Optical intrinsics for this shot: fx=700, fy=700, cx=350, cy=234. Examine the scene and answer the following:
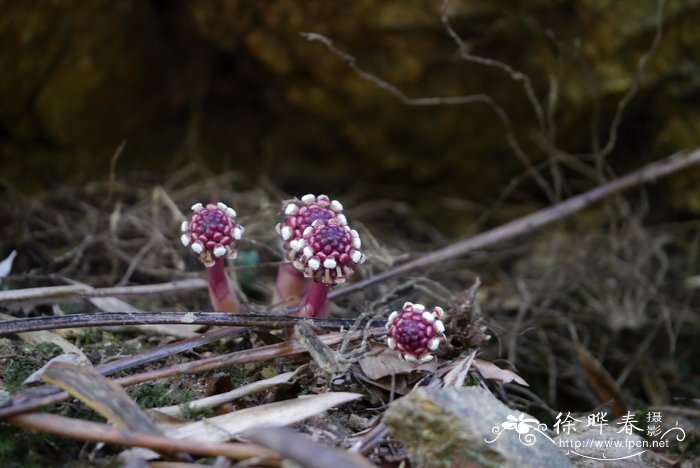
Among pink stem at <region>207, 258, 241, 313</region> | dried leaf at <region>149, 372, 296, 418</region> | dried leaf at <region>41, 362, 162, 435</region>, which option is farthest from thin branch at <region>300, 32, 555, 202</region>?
dried leaf at <region>41, 362, 162, 435</region>

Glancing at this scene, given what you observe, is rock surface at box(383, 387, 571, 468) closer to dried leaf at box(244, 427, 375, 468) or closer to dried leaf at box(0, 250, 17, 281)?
dried leaf at box(244, 427, 375, 468)

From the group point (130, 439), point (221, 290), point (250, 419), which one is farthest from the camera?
point (221, 290)

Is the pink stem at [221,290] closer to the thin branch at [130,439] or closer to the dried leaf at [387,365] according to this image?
the dried leaf at [387,365]

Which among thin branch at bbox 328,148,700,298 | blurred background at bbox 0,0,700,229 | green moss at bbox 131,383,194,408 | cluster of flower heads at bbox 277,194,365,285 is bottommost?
green moss at bbox 131,383,194,408

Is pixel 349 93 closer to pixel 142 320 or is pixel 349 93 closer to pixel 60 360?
pixel 142 320

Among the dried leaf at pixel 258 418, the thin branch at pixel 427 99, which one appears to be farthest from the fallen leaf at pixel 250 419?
the thin branch at pixel 427 99

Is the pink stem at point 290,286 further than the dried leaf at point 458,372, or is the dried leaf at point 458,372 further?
the pink stem at point 290,286

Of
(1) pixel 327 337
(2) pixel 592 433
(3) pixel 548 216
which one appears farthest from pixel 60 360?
(3) pixel 548 216
